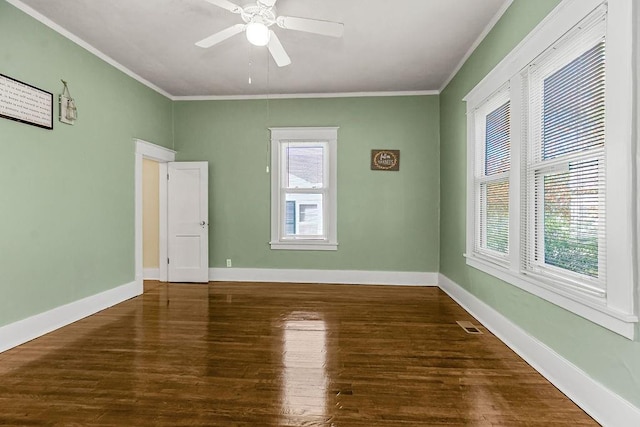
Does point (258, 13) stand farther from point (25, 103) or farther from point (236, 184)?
point (236, 184)

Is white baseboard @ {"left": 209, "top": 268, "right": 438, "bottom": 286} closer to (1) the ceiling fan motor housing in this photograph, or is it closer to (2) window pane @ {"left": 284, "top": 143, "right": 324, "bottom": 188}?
(2) window pane @ {"left": 284, "top": 143, "right": 324, "bottom": 188}

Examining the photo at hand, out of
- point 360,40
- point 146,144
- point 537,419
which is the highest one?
point 360,40

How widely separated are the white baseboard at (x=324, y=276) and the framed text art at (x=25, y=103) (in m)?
3.08

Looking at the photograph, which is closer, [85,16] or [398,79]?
[85,16]

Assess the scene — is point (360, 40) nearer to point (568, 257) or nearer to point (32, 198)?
point (568, 257)

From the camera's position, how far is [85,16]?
127 inches

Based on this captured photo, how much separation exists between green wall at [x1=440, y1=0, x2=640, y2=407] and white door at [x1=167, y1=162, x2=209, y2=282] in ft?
11.9

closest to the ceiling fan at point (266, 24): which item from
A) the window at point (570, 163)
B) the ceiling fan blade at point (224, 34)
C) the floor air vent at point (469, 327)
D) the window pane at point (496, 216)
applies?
the ceiling fan blade at point (224, 34)

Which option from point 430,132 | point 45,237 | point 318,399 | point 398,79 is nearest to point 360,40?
point 398,79

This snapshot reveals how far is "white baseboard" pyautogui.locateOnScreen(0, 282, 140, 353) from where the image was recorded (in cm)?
291

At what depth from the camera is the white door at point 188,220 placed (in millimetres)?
5445

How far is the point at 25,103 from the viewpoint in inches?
120

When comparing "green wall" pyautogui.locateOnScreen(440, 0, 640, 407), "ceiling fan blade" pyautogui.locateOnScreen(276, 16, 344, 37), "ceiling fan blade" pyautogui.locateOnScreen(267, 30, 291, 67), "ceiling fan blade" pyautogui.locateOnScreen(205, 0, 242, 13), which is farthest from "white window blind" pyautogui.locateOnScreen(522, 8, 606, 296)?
"ceiling fan blade" pyautogui.locateOnScreen(205, 0, 242, 13)

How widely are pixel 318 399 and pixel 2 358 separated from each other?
8.23 ft
